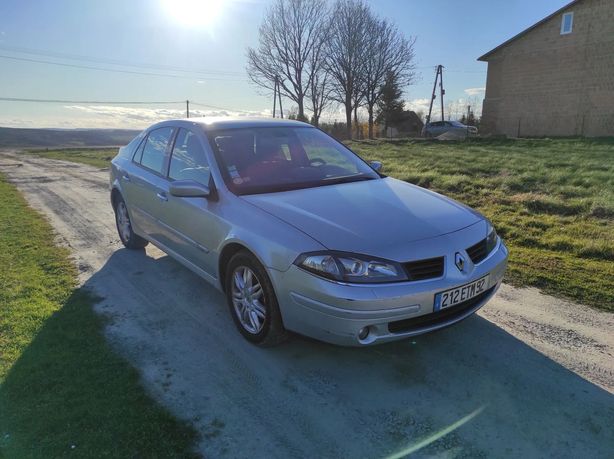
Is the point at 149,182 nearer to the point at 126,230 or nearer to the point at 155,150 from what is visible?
the point at 155,150

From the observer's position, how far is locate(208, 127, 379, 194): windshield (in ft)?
12.4

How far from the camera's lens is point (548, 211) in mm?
7184

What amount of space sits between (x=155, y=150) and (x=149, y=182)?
1.21 ft

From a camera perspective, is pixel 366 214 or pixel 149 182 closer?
pixel 366 214

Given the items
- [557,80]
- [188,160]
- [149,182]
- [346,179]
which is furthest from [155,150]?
[557,80]

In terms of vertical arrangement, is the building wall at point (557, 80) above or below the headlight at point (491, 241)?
above

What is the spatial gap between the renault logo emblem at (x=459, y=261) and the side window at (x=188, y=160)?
203 centimetres

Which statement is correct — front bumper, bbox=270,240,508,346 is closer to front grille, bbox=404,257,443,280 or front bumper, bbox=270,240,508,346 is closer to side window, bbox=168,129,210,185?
front grille, bbox=404,257,443,280

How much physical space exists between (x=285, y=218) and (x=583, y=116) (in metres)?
29.8

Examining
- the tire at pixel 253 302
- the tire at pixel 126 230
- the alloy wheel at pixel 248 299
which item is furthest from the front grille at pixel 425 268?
the tire at pixel 126 230

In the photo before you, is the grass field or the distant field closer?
the grass field

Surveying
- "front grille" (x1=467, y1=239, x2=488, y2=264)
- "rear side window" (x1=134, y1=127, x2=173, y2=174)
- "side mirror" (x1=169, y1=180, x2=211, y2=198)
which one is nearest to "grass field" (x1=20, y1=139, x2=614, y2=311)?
"front grille" (x1=467, y1=239, x2=488, y2=264)

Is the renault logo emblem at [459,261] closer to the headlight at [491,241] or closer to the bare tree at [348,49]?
the headlight at [491,241]

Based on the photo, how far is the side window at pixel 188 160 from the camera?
3.93 m
